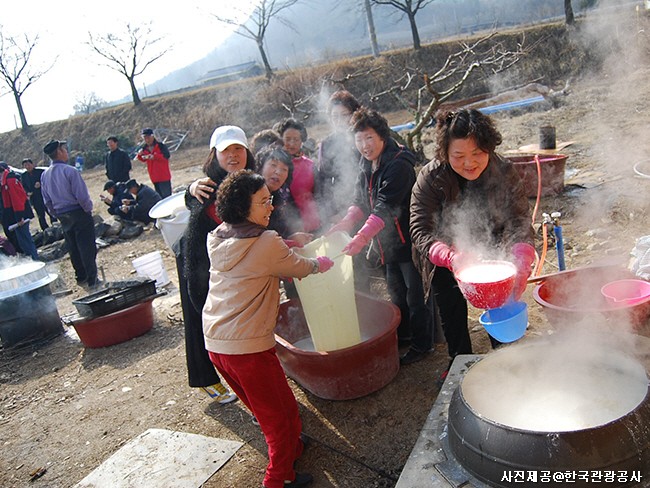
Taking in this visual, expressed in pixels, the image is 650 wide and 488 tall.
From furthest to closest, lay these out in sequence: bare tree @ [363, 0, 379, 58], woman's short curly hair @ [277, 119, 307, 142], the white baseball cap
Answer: bare tree @ [363, 0, 379, 58] < woman's short curly hair @ [277, 119, 307, 142] < the white baseball cap

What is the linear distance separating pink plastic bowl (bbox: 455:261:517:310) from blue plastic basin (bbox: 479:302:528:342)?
127mm

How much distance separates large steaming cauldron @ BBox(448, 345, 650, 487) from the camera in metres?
1.73

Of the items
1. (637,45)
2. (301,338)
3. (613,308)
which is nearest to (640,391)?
(613,308)

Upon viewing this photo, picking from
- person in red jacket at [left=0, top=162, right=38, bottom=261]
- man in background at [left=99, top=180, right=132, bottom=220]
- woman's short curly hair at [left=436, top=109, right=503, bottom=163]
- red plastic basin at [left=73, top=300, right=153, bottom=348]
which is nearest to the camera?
woman's short curly hair at [left=436, top=109, right=503, bottom=163]

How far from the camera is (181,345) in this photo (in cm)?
498

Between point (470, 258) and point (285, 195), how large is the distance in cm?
167

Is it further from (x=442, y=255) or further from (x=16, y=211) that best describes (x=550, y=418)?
(x=16, y=211)

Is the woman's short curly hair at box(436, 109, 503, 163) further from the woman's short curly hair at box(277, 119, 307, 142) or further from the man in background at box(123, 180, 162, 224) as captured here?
the man in background at box(123, 180, 162, 224)

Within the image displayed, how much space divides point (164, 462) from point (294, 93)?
24106 millimetres

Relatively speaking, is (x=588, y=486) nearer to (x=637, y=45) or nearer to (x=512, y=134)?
(x=512, y=134)

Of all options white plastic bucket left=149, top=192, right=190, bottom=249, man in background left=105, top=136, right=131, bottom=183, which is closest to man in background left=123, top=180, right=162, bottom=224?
man in background left=105, top=136, right=131, bottom=183

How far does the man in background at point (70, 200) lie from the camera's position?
22.2 feet

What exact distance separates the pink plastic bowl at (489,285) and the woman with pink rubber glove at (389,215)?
35.6 inches

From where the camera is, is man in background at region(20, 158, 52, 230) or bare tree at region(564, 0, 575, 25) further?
bare tree at region(564, 0, 575, 25)
